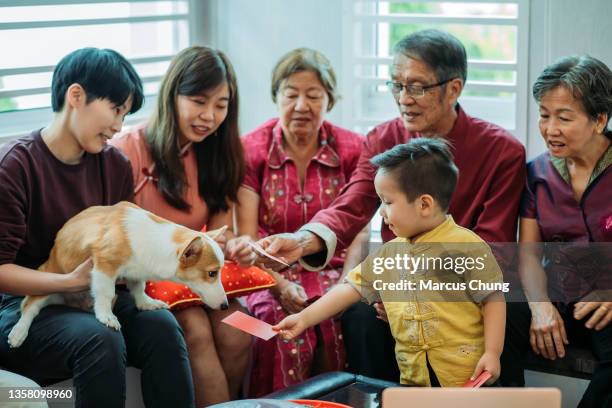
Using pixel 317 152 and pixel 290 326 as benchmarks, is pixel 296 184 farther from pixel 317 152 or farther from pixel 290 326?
pixel 290 326

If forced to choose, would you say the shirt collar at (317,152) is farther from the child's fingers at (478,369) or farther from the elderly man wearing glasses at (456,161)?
the child's fingers at (478,369)

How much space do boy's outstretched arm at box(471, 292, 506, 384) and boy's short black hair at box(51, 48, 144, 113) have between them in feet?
3.33

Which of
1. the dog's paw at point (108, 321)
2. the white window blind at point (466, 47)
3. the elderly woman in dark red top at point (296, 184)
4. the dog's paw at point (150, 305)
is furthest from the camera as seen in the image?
the white window blind at point (466, 47)

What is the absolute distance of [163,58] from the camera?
3.22 m

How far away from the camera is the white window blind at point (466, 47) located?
296cm

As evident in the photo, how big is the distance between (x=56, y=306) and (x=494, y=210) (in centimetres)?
120

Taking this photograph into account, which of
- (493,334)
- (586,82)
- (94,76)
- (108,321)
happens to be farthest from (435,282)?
(94,76)

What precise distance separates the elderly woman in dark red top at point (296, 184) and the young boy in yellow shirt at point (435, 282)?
43 centimetres

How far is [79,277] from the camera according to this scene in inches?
83.0

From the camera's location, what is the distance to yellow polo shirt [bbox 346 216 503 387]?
6.91ft

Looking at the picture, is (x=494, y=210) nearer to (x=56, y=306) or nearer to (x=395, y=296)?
(x=395, y=296)

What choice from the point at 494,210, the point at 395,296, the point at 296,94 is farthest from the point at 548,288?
the point at 296,94

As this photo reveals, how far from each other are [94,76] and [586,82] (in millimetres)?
1244

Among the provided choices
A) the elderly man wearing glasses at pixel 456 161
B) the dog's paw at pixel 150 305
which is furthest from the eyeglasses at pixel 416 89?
the dog's paw at pixel 150 305
